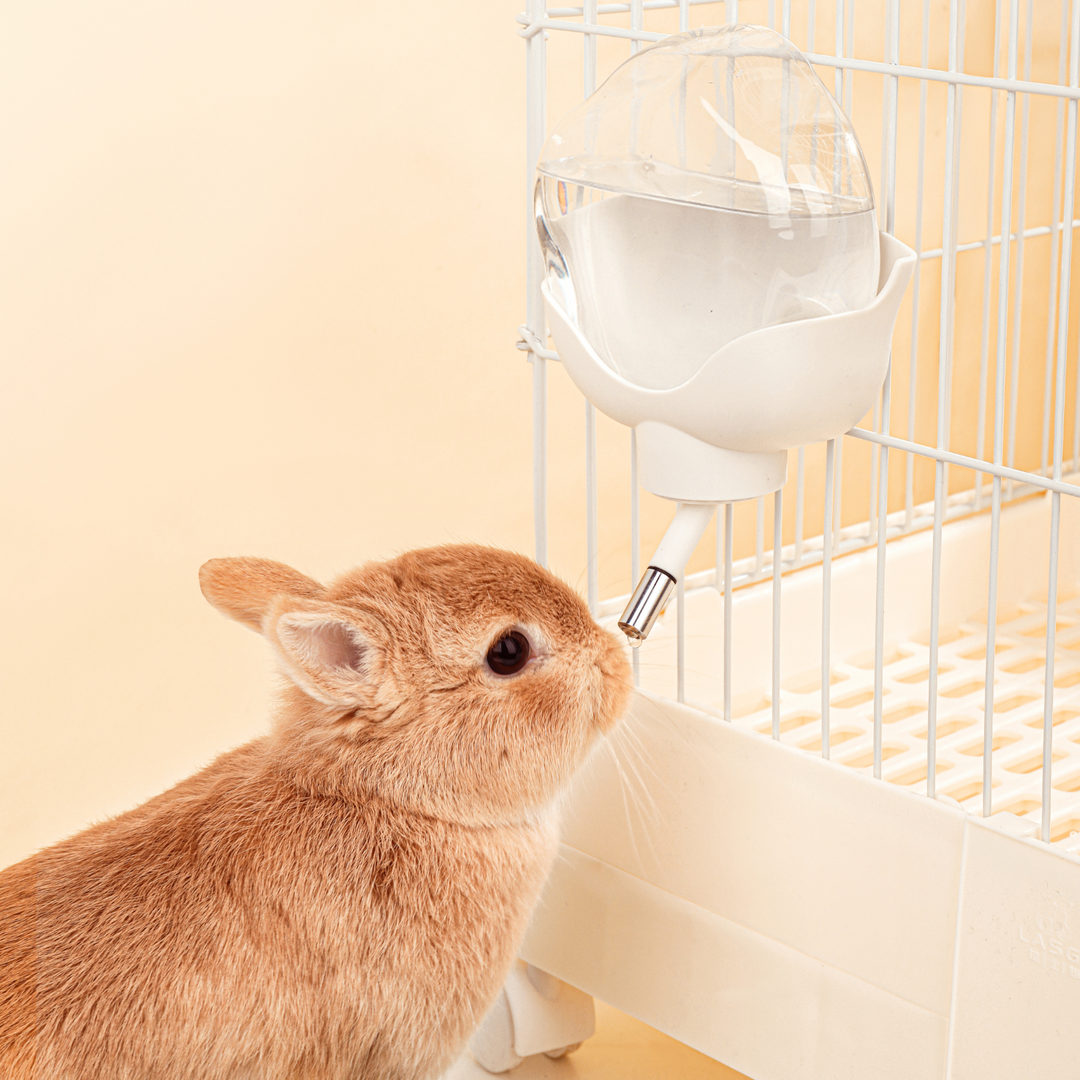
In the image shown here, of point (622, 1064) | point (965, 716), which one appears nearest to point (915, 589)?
point (965, 716)

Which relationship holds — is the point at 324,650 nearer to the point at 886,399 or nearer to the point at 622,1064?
the point at 886,399

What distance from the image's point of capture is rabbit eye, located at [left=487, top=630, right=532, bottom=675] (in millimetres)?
855

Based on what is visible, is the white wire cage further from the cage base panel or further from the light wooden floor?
the light wooden floor

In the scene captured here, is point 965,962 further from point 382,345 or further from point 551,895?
point 382,345

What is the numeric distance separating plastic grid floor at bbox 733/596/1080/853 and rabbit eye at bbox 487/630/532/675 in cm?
32

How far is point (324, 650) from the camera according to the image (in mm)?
816

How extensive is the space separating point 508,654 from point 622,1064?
552mm

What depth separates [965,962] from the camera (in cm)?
86

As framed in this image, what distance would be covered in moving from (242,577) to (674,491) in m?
0.28

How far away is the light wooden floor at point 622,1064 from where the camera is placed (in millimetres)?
1199

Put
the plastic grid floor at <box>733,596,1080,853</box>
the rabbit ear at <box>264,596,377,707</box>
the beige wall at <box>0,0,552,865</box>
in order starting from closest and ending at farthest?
the rabbit ear at <box>264,596,377,707</box>, the plastic grid floor at <box>733,596,1080,853</box>, the beige wall at <box>0,0,552,865</box>

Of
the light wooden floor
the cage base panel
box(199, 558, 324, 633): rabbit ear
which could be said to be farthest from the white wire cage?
box(199, 558, 324, 633): rabbit ear

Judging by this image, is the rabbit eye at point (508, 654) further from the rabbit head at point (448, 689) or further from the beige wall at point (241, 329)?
the beige wall at point (241, 329)

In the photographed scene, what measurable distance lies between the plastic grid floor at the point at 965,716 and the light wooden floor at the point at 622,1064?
30cm
